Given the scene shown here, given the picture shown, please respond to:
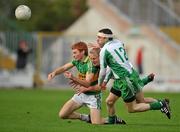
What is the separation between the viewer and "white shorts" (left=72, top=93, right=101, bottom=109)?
621 inches

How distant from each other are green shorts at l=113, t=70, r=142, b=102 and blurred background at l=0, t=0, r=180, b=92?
20.4 metres

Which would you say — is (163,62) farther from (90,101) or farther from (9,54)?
(90,101)

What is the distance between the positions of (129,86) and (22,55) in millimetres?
23655

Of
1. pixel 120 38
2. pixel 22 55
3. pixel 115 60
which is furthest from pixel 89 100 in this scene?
pixel 120 38

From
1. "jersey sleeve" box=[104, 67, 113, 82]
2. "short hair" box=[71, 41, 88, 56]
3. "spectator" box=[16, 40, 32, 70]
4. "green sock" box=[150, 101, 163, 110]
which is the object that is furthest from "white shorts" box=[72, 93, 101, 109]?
"spectator" box=[16, 40, 32, 70]

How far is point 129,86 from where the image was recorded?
601 inches

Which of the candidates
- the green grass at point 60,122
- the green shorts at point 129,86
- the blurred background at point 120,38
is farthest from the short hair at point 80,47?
the blurred background at point 120,38

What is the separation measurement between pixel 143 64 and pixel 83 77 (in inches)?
892

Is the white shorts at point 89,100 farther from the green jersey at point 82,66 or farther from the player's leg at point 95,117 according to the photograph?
the green jersey at point 82,66

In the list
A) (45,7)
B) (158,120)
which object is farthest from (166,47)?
(158,120)

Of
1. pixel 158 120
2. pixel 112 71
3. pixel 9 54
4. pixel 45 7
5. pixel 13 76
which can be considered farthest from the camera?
pixel 45 7

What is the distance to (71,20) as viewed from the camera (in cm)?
5938

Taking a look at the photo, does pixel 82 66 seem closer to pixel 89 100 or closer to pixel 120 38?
pixel 89 100

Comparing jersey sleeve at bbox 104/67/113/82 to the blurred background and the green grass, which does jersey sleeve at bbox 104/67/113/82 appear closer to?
the green grass
